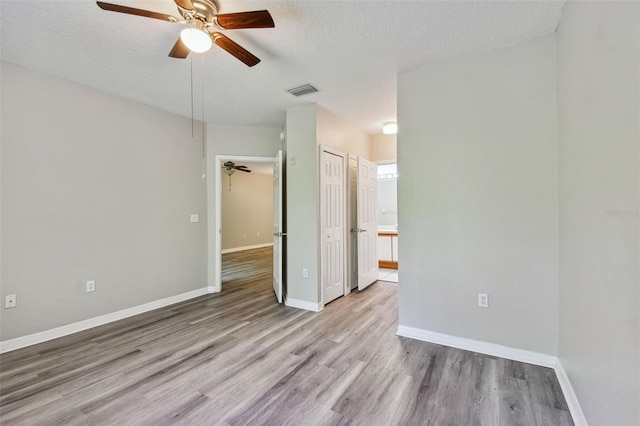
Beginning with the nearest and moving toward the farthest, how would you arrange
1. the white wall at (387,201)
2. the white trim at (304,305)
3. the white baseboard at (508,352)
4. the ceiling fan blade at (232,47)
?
the white baseboard at (508,352), the ceiling fan blade at (232,47), the white trim at (304,305), the white wall at (387,201)

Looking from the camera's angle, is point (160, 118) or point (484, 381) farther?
point (160, 118)

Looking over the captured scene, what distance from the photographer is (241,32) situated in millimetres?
2107

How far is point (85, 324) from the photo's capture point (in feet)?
9.53

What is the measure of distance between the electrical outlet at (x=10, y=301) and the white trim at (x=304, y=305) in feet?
8.60

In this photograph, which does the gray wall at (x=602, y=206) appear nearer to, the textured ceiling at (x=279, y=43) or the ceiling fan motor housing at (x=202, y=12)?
the textured ceiling at (x=279, y=43)

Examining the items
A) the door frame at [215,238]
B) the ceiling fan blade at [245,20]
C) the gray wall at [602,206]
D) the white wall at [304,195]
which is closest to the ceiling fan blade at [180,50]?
the ceiling fan blade at [245,20]

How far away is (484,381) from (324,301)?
1969 mm

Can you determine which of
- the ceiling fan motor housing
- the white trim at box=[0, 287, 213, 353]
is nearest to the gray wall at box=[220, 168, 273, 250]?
the white trim at box=[0, 287, 213, 353]

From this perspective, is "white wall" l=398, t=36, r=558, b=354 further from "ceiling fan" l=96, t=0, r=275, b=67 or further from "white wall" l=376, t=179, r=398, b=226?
"white wall" l=376, t=179, r=398, b=226

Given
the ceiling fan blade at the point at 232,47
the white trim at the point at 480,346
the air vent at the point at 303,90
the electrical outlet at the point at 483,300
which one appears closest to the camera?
the ceiling fan blade at the point at 232,47

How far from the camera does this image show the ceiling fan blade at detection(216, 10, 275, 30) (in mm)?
1631

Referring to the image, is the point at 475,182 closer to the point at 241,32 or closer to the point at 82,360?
the point at 241,32

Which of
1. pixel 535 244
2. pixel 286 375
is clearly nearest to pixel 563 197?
pixel 535 244

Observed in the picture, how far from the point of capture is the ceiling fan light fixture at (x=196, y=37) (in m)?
1.72
